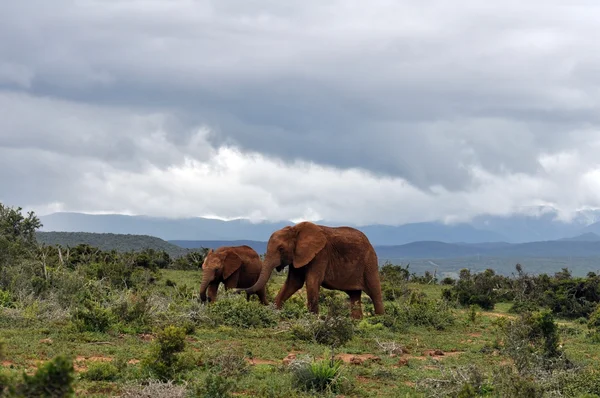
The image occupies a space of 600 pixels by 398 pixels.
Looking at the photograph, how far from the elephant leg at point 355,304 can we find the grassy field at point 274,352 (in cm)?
193

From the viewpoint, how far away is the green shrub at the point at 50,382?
668cm

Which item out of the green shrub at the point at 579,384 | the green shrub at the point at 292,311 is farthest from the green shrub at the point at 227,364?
the green shrub at the point at 292,311

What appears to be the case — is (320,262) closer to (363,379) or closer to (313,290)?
(313,290)

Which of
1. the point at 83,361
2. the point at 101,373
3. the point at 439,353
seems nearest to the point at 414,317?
the point at 439,353

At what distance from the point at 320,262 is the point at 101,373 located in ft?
34.9

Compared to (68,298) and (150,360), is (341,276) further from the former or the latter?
(150,360)

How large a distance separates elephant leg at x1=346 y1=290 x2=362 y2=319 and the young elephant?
10.3 ft

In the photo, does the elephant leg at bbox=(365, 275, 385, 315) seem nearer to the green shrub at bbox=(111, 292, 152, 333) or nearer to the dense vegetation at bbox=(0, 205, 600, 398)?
the dense vegetation at bbox=(0, 205, 600, 398)

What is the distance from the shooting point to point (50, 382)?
22.0 ft

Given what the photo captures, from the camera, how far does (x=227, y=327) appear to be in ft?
59.3

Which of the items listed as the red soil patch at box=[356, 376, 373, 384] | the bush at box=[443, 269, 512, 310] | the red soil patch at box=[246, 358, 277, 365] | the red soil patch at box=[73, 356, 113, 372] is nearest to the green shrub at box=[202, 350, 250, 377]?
the red soil patch at box=[246, 358, 277, 365]

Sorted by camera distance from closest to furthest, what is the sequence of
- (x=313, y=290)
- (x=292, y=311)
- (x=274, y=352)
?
(x=274, y=352)
(x=292, y=311)
(x=313, y=290)

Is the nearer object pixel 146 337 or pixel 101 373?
pixel 101 373

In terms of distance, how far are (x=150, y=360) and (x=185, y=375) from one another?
75cm
